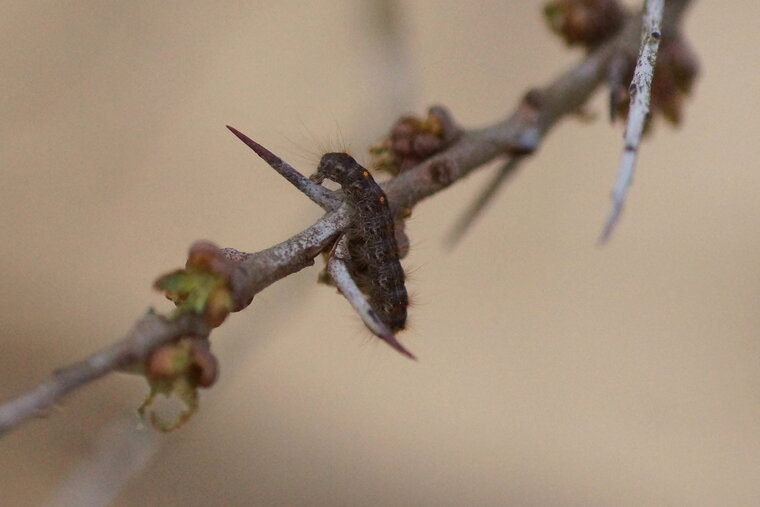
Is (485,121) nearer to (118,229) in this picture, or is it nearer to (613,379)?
(613,379)

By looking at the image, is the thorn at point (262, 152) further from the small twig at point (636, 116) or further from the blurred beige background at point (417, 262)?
the blurred beige background at point (417, 262)

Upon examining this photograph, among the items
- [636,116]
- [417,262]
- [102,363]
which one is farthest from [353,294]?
[417,262]

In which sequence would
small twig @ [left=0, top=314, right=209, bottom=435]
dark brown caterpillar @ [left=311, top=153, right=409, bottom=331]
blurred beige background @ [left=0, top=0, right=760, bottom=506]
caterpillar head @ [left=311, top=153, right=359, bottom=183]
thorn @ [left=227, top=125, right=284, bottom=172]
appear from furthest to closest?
blurred beige background @ [left=0, top=0, right=760, bottom=506] < caterpillar head @ [left=311, top=153, right=359, bottom=183] < dark brown caterpillar @ [left=311, top=153, right=409, bottom=331] < thorn @ [left=227, top=125, right=284, bottom=172] < small twig @ [left=0, top=314, right=209, bottom=435]

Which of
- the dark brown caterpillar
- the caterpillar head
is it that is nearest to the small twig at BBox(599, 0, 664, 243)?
the dark brown caterpillar

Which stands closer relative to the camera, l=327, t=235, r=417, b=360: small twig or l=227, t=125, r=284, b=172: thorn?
l=327, t=235, r=417, b=360: small twig

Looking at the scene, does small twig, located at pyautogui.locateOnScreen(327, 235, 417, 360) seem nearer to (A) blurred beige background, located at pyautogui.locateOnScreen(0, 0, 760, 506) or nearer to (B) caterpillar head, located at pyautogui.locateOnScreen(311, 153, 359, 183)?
(B) caterpillar head, located at pyautogui.locateOnScreen(311, 153, 359, 183)

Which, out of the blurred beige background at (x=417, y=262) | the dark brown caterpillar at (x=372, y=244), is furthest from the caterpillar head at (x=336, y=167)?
the blurred beige background at (x=417, y=262)
